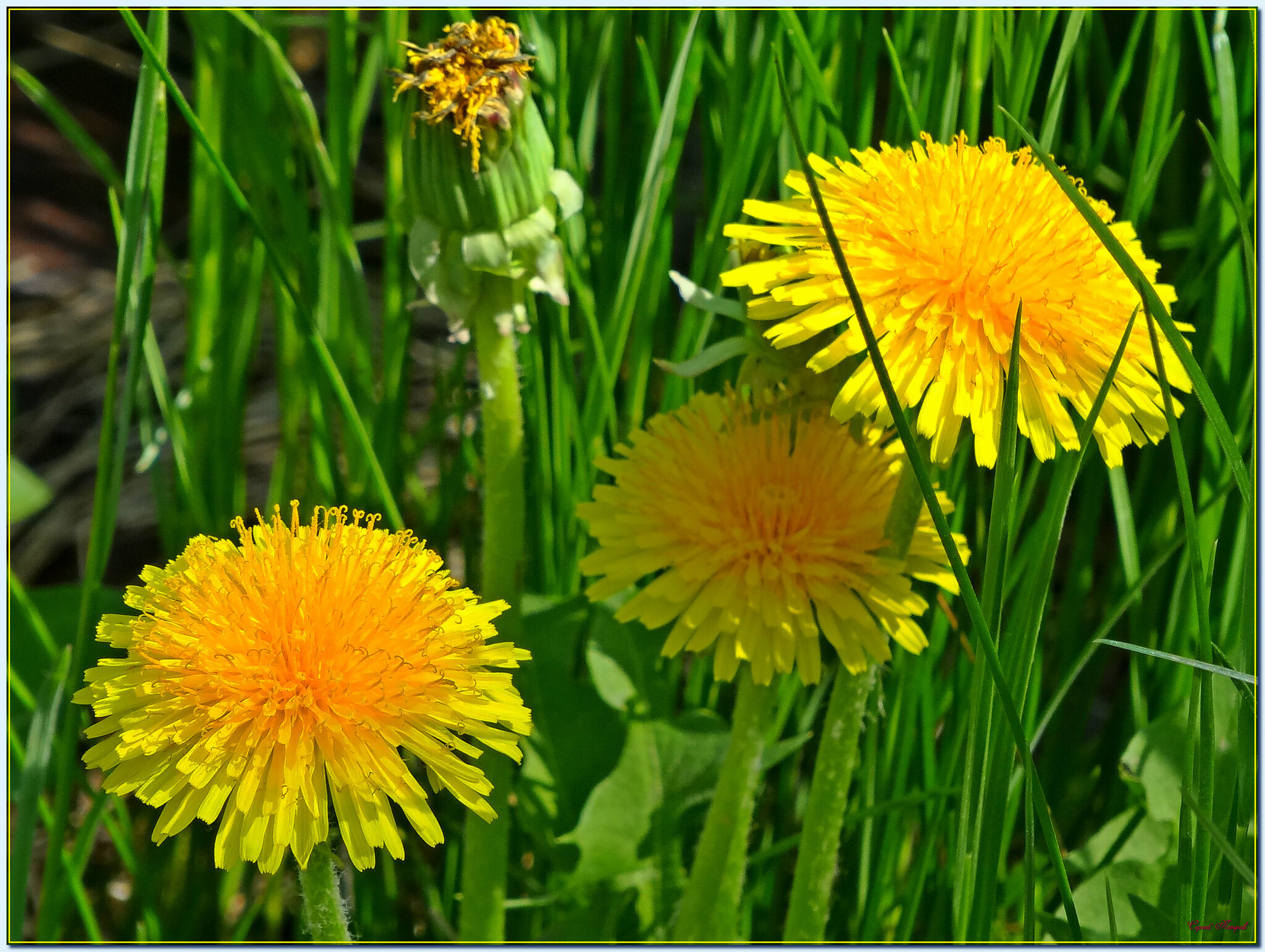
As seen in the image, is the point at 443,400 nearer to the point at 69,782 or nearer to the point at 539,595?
the point at 539,595

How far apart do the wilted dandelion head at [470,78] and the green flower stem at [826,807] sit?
30 centimetres

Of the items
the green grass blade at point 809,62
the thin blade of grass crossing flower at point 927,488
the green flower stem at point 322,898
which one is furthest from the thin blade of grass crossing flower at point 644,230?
the green flower stem at point 322,898

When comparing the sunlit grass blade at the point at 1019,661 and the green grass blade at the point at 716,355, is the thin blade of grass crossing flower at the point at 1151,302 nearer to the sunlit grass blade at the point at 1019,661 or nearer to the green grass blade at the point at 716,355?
the sunlit grass blade at the point at 1019,661

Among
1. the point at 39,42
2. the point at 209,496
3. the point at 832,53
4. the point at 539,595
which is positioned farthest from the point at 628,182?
the point at 39,42

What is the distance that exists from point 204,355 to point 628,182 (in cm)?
35

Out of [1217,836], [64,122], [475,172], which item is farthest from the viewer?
[64,122]

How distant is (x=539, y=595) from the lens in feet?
2.09

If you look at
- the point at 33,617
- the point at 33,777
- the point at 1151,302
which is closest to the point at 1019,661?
the point at 1151,302

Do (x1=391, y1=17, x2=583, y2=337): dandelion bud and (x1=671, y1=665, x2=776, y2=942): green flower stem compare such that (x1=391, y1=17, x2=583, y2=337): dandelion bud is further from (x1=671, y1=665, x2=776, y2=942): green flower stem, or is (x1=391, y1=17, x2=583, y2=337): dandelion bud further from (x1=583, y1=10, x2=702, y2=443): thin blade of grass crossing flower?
(x1=671, y1=665, x2=776, y2=942): green flower stem

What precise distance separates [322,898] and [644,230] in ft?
1.22

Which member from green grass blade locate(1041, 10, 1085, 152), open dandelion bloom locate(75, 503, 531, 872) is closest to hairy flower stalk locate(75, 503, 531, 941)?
open dandelion bloom locate(75, 503, 531, 872)

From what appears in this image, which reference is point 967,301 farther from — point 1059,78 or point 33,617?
point 33,617

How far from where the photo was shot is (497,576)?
0.52 m

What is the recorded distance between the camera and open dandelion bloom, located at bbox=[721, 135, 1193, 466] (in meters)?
0.40
